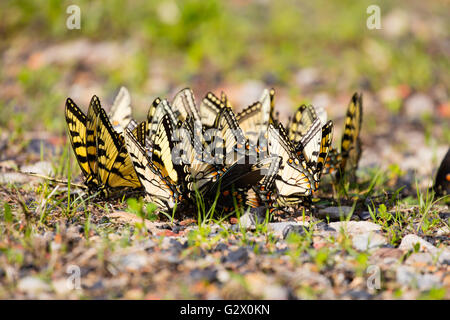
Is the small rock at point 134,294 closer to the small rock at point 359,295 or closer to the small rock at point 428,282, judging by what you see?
the small rock at point 359,295

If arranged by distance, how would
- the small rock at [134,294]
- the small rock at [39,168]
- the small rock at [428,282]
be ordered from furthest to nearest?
the small rock at [39,168], the small rock at [428,282], the small rock at [134,294]

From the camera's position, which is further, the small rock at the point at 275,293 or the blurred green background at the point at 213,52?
the blurred green background at the point at 213,52

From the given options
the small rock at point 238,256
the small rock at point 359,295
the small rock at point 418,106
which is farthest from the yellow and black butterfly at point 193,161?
the small rock at point 418,106

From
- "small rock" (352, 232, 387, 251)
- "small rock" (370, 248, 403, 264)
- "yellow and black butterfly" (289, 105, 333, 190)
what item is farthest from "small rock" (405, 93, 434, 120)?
"small rock" (370, 248, 403, 264)

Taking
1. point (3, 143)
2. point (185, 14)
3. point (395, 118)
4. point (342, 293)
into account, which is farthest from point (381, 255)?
point (185, 14)

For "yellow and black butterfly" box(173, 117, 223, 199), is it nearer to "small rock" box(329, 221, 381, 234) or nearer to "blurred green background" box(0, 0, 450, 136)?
"small rock" box(329, 221, 381, 234)

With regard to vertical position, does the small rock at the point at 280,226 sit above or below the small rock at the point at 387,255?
above

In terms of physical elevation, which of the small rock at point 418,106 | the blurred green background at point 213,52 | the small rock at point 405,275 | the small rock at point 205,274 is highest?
the blurred green background at point 213,52
